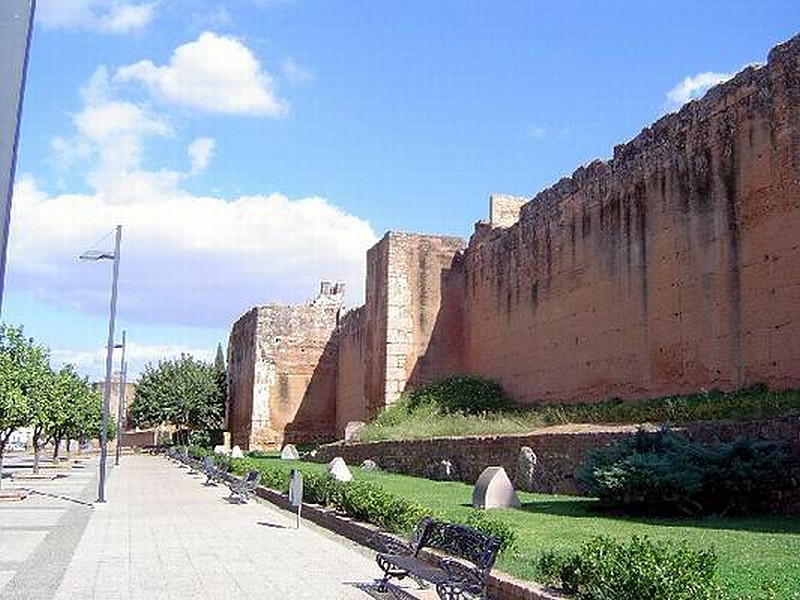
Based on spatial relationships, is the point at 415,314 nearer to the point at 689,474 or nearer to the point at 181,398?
the point at 689,474

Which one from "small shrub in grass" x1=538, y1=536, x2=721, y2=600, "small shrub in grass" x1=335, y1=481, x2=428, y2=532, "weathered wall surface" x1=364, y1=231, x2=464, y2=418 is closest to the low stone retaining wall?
"small shrub in grass" x1=335, y1=481, x2=428, y2=532

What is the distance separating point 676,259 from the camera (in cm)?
1728

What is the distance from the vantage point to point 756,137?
1527 centimetres

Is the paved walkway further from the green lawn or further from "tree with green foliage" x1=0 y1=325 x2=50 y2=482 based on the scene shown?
"tree with green foliage" x1=0 y1=325 x2=50 y2=482

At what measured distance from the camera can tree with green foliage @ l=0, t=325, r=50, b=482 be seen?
20.3m

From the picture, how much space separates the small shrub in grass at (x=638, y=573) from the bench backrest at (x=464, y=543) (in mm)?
516

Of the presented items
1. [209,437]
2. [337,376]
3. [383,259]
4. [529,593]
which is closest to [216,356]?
[209,437]

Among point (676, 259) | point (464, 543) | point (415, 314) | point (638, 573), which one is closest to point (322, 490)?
point (464, 543)

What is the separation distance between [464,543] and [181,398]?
47.8 metres

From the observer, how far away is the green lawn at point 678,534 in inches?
255

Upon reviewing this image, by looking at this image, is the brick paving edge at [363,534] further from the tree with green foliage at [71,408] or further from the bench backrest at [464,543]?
the tree with green foliage at [71,408]

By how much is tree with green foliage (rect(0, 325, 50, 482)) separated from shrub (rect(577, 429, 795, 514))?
47.1ft

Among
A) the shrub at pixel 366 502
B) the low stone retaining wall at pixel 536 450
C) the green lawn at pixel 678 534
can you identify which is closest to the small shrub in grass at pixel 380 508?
the shrub at pixel 366 502

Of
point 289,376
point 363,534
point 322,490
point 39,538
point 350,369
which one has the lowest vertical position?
point 39,538
